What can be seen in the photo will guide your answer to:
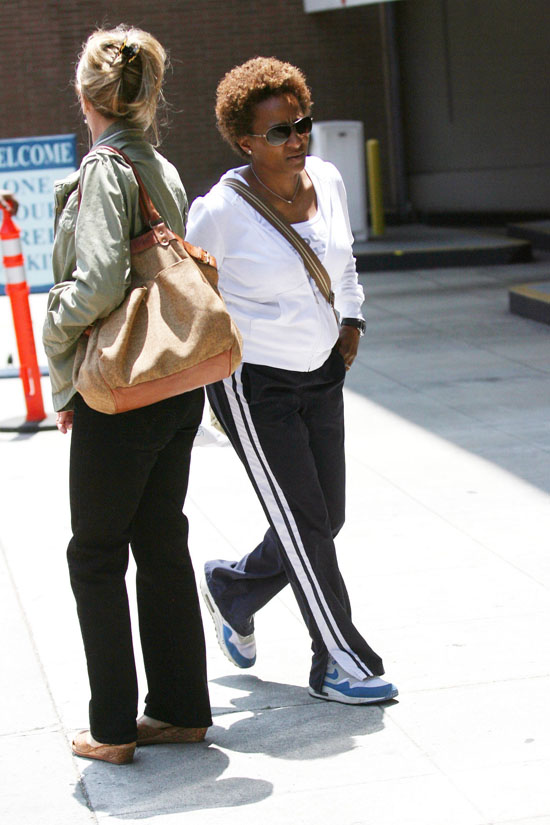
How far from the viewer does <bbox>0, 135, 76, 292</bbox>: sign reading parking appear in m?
9.18

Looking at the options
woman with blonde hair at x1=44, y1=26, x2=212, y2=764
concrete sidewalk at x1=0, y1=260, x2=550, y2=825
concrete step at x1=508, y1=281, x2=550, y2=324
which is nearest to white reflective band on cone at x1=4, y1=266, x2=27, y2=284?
concrete sidewalk at x1=0, y1=260, x2=550, y2=825

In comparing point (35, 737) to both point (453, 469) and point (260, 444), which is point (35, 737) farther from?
point (453, 469)

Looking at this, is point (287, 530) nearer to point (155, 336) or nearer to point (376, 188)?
point (155, 336)

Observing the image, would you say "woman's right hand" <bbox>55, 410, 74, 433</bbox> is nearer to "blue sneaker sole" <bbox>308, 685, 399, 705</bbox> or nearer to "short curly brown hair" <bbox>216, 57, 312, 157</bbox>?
"short curly brown hair" <bbox>216, 57, 312, 157</bbox>

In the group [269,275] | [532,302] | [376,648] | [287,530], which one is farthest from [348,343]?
[532,302]

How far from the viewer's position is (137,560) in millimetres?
3471

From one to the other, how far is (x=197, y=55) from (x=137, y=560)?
16.8 m

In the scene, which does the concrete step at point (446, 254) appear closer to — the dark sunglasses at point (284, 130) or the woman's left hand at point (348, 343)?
the woman's left hand at point (348, 343)

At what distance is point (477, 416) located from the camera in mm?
7469

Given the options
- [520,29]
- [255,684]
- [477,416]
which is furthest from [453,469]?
[520,29]

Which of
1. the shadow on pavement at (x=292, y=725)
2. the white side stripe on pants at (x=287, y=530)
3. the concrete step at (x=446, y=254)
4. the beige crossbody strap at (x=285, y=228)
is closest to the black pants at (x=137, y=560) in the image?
the shadow on pavement at (x=292, y=725)

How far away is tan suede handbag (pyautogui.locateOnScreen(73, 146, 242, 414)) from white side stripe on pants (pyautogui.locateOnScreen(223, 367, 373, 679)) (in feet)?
1.67

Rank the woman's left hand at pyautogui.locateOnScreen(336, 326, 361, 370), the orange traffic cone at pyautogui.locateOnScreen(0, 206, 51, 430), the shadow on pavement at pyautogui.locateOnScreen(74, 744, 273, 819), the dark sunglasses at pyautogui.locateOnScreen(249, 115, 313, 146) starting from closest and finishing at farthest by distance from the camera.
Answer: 1. the shadow on pavement at pyautogui.locateOnScreen(74, 744, 273, 819)
2. the dark sunglasses at pyautogui.locateOnScreen(249, 115, 313, 146)
3. the woman's left hand at pyautogui.locateOnScreen(336, 326, 361, 370)
4. the orange traffic cone at pyautogui.locateOnScreen(0, 206, 51, 430)

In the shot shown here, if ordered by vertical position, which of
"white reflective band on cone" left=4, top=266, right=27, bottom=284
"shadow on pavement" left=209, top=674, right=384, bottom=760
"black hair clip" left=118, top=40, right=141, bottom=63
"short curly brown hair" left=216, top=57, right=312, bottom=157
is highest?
"black hair clip" left=118, top=40, right=141, bottom=63
